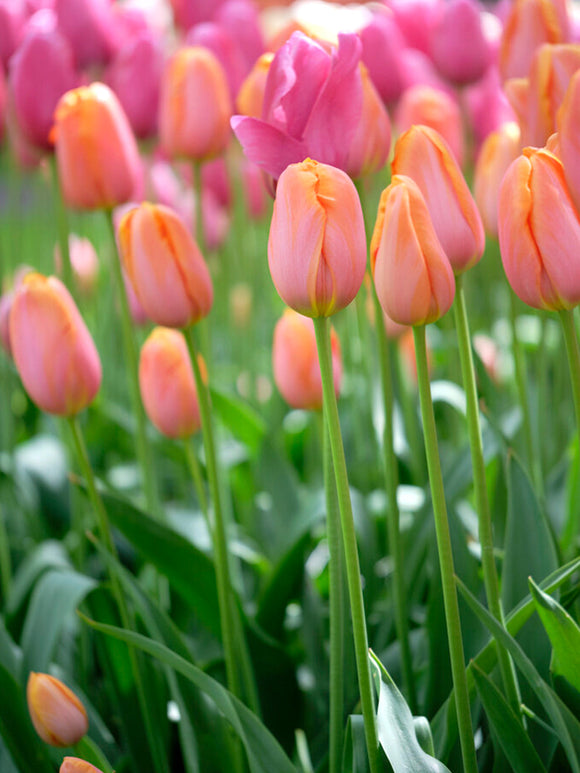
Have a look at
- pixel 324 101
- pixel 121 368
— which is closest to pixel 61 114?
pixel 324 101

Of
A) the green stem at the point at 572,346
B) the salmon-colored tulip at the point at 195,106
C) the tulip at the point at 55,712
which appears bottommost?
the tulip at the point at 55,712

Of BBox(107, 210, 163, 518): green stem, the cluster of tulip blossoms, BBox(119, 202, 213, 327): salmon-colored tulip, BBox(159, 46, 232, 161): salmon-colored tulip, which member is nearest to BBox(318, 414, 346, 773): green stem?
the cluster of tulip blossoms

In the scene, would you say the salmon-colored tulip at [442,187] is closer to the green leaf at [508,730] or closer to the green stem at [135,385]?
the green leaf at [508,730]

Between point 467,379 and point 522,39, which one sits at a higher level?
point 522,39

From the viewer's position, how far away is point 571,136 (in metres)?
0.48

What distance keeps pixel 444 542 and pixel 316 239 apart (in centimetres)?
19

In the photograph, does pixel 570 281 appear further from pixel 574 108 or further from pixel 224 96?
pixel 224 96

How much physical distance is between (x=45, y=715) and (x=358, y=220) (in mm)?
396

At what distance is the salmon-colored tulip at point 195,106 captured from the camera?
923mm

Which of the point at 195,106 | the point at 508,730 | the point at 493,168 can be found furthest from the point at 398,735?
the point at 195,106

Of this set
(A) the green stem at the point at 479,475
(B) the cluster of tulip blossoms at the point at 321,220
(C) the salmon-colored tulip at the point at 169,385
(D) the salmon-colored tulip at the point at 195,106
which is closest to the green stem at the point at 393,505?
(B) the cluster of tulip blossoms at the point at 321,220

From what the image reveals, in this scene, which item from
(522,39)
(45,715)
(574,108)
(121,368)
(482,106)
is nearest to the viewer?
(574,108)

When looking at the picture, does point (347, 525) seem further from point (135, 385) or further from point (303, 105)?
point (135, 385)

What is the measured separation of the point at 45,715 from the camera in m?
0.60
